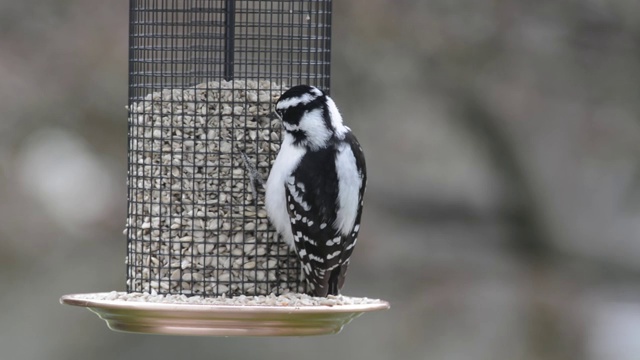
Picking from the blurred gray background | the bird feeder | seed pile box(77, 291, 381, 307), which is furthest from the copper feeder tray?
the blurred gray background

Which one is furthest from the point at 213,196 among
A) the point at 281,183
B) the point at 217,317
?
the point at 217,317

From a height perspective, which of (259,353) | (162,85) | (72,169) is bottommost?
(259,353)

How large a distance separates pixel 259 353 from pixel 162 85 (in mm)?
5207

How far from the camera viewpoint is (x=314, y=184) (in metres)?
7.64

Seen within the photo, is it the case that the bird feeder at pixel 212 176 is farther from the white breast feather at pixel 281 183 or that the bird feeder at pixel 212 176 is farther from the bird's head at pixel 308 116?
the bird's head at pixel 308 116

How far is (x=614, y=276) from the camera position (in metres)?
12.7

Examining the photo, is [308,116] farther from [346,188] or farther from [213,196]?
[213,196]

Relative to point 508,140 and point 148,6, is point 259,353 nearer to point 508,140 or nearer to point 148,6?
point 508,140

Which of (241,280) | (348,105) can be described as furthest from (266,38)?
(348,105)

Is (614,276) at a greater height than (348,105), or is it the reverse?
(348,105)

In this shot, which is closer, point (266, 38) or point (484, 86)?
point (266, 38)

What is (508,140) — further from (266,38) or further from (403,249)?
(266,38)

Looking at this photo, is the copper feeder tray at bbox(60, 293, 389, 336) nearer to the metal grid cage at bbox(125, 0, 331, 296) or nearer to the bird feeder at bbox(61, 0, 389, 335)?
the bird feeder at bbox(61, 0, 389, 335)

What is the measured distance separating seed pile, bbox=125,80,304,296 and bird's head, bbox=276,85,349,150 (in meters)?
0.29
